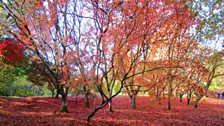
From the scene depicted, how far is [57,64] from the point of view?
11.5 m

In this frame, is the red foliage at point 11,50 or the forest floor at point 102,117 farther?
the red foliage at point 11,50

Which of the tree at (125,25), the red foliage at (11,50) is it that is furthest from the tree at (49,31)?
the red foliage at (11,50)

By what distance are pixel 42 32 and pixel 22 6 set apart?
2441 mm

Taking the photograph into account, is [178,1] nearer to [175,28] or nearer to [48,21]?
[175,28]

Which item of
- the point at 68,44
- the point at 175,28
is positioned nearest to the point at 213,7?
the point at 175,28

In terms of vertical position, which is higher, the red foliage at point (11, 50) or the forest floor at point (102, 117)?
the red foliage at point (11, 50)

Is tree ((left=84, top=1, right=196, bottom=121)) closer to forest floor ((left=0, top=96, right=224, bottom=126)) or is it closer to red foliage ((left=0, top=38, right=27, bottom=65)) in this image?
forest floor ((left=0, top=96, right=224, bottom=126))

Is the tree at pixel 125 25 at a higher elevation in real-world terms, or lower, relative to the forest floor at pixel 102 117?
higher

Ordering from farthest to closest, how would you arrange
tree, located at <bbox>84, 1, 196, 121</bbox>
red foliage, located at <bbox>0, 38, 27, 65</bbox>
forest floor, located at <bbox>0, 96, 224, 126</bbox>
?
red foliage, located at <bbox>0, 38, 27, 65</bbox> < forest floor, located at <bbox>0, 96, 224, 126</bbox> < tree, located at <bbox>84, 1, 196, 121</bbox>

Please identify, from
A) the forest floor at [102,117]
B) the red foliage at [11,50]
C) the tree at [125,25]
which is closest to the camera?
the tree at [125,25]

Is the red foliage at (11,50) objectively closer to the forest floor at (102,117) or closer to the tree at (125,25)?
the forest floor at (102,117)

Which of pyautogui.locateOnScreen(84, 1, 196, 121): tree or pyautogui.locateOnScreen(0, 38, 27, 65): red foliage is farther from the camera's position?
pyautogui.locateOnScreen(0, 38, 27, 65): red foliage

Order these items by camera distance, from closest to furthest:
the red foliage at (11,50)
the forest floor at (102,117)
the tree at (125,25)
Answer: the tree at (125,25), the forest floor at (102,117), the red foliage at (11,50)

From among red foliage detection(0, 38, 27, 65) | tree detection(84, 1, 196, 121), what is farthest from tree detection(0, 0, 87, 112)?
red foliage detection(0, 38, 27, 65)
